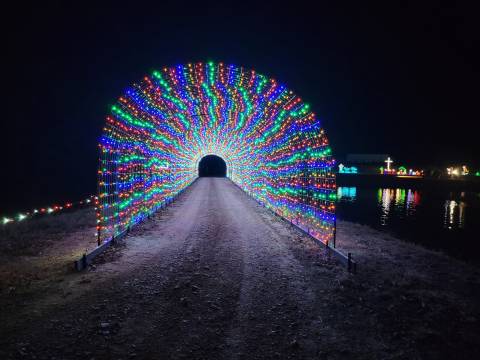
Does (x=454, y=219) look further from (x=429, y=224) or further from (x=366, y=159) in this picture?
(x=366, y=159)

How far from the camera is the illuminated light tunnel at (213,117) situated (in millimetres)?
7398

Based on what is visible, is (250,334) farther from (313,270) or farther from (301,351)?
(313,270)

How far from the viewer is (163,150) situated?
14.0 m

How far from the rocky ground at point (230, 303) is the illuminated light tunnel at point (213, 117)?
1518mm

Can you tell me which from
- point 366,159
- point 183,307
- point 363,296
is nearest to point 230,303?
point 183,307

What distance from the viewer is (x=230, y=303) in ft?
13.9

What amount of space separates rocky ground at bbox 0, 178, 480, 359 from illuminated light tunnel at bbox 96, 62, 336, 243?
1518 mm

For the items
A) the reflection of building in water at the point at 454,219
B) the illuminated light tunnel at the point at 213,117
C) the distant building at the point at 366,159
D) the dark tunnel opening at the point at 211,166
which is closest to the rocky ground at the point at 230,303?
the illuminated light tunnel at the point at 213,117

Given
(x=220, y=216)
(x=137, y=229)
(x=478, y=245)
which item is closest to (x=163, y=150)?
(x=220, y=216)

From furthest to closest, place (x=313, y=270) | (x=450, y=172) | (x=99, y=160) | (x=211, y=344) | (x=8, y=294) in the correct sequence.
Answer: (x=450, y=172) → (x=99, y=160) → (x=313, y=270) → (x=8, y=294) → (x=211, y=344)

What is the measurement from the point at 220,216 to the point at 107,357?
8000mm

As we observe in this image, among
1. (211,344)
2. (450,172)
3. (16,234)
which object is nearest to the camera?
(211,344)

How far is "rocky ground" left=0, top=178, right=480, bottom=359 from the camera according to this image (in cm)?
324

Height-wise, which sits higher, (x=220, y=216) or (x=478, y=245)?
(x=220, y=216)
